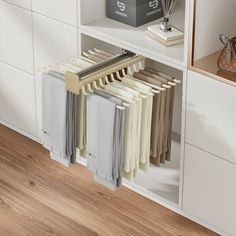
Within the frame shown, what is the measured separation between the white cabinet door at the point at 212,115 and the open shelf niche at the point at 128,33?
0.11 meters

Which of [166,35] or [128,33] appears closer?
[166,35]

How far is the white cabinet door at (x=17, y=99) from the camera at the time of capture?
3.44 m

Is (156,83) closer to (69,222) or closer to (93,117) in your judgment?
(93,117)

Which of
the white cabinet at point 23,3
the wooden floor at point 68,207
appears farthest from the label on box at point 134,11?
the wooden floor at point 68,207

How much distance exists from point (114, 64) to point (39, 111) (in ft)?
2.23

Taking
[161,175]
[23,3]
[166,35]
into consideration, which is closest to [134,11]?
[166,35]

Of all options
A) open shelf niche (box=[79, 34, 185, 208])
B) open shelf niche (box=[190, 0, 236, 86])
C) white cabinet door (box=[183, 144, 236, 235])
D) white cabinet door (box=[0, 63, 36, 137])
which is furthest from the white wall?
white cabinet door (box=[183, 144, 236, 235])

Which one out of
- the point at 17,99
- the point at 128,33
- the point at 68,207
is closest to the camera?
the point at 128,33

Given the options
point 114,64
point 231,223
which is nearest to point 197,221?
point 231,223

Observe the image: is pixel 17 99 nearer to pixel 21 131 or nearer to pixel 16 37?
pixel 21 131

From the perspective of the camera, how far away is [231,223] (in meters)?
2.88

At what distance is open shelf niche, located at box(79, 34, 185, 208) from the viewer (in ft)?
10.2

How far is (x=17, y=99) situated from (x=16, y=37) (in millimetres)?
312

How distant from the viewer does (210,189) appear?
2.88 metres
